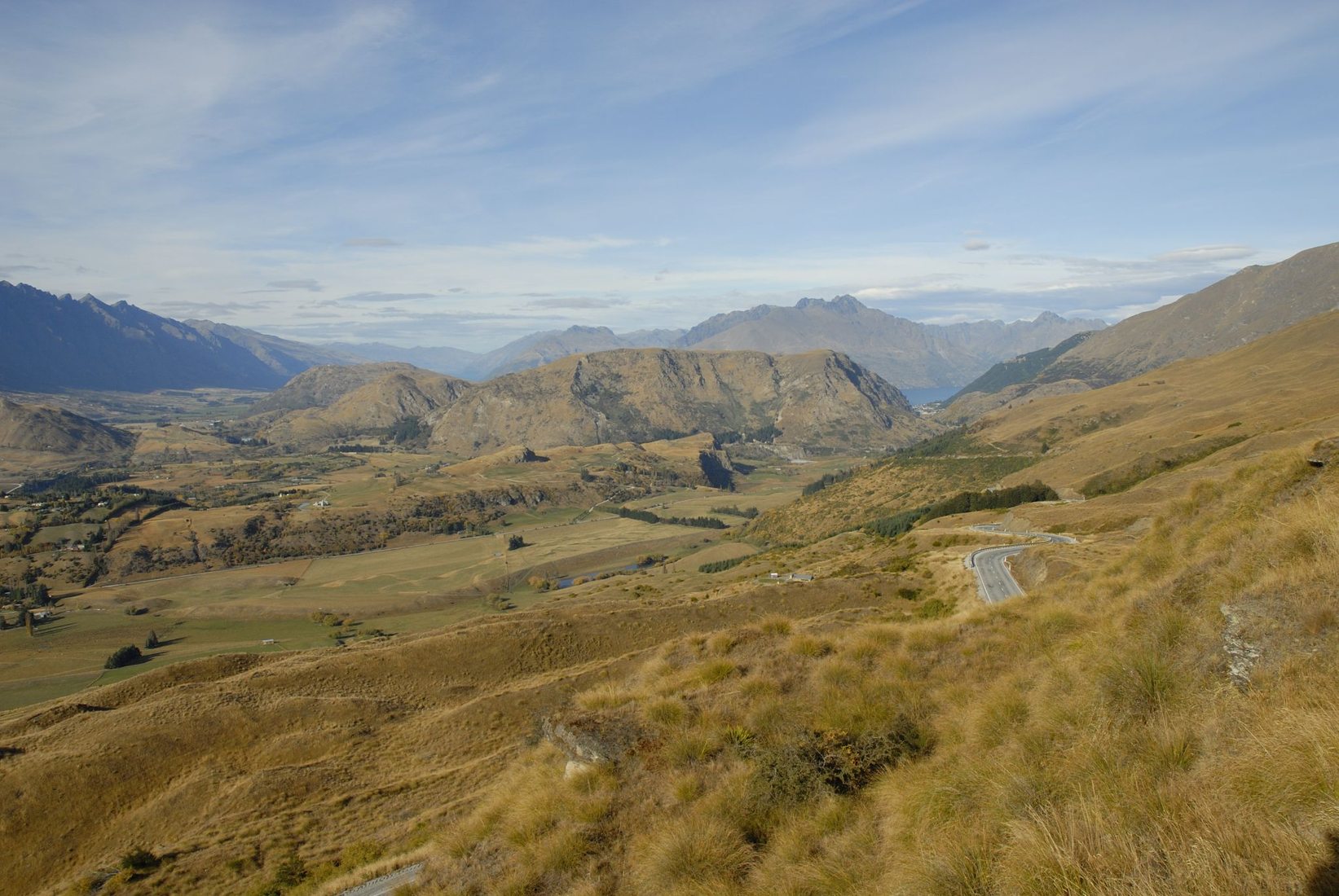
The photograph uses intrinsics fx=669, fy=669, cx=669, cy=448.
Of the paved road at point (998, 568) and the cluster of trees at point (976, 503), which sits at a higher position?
the paved road at point (998, 568)

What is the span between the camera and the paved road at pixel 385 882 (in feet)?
41.1

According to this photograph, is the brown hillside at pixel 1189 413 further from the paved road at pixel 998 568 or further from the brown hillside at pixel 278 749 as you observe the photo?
the brown hillside at pixel 278 749

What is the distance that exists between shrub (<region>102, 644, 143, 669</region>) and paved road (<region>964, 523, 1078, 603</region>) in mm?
107115

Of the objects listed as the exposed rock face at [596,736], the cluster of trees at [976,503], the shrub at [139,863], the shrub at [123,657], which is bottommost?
the shrub at [123,657]

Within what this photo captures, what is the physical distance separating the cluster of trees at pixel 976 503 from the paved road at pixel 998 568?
35600mm

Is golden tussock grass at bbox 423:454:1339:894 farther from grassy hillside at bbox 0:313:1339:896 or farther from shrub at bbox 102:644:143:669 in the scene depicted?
shrub at bbox 102:644:143:669

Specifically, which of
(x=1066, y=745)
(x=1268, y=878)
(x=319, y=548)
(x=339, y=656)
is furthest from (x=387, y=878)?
(x=319, y=548)

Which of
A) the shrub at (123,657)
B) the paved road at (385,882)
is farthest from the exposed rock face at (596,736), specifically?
the shrub at (123,657)

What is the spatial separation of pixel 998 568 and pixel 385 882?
1466 inches

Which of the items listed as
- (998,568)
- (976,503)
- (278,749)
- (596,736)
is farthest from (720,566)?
(596,736)

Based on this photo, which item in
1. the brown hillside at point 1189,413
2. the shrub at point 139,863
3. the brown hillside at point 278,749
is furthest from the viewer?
the brown hillside at point 1189,413

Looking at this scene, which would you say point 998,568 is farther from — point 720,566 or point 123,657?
point 123,657

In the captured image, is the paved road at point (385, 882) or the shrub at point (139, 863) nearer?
the paved road at point (385, 882)

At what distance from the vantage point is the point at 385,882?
521 inches
